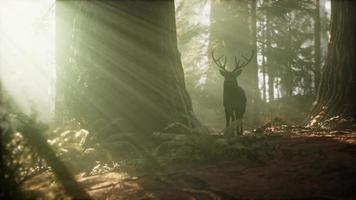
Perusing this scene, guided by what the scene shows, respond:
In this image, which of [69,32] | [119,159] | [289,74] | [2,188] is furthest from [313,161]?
[289,74]

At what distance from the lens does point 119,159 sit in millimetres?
6152

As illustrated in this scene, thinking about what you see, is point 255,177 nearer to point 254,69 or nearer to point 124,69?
point 124,69

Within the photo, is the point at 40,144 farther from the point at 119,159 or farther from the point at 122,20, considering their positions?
the point at 122,20

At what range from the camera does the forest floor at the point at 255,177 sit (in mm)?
3841

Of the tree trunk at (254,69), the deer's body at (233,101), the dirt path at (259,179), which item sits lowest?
the dirt path at (259,179)

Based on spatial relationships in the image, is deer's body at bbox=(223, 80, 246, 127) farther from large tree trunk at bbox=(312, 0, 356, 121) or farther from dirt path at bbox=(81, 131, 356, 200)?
dirt path at bbox=(81, 131, 356, 200)

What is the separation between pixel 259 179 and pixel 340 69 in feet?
18.9

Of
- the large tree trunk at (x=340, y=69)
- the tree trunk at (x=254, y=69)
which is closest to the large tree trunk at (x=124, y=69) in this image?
the large tree trunk at (x=340, y=69)

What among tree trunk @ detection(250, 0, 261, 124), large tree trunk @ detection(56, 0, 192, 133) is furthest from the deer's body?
tree trunk @ detection(250, 0, 261, 124)

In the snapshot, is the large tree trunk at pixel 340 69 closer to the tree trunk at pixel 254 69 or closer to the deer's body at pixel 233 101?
the deer's body at pixel 233 101

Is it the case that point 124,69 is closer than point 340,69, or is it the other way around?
point 124,69

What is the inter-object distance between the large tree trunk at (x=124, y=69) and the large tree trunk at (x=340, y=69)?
3.50 m

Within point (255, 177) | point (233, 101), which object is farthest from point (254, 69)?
point (255, 177)

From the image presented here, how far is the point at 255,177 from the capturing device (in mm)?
4383
